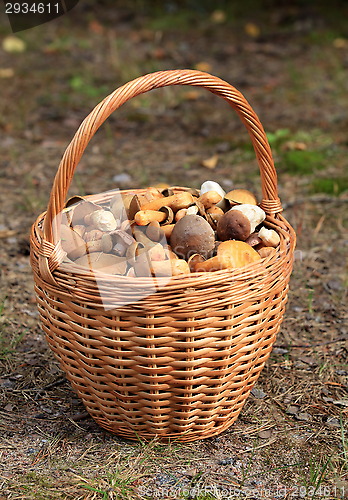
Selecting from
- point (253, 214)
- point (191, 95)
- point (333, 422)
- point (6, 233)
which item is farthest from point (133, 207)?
point (191, 95)

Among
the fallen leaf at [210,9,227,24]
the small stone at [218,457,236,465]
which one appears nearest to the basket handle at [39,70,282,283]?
the small stone at [218,457,236,465]

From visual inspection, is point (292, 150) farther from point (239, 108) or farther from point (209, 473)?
point (209, 473)

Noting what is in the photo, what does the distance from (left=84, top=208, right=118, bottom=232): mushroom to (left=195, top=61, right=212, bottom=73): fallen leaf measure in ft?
10.9

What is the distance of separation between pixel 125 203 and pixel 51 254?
396mm

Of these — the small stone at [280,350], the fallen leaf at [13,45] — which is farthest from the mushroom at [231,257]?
the fallen leaf at [13,45]

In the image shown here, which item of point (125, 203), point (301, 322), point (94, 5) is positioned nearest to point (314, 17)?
point (94, 5)

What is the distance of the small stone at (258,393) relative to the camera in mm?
2070

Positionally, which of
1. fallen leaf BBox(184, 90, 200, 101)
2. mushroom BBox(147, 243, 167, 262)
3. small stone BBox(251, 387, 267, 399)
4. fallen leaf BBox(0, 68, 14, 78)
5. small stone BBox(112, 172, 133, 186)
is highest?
mushroom BBox(147, 243, 167, 262)

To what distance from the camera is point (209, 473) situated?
1705 millimetres

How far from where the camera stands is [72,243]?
5.72 feet

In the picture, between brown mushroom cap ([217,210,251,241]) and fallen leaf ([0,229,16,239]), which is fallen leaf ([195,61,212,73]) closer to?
fallen leaf ([0,229,16,239])

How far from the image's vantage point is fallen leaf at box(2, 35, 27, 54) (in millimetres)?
5664

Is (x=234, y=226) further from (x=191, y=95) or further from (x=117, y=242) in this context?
(x=191, y=95)

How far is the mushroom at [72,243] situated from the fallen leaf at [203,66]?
3429 millimetres
